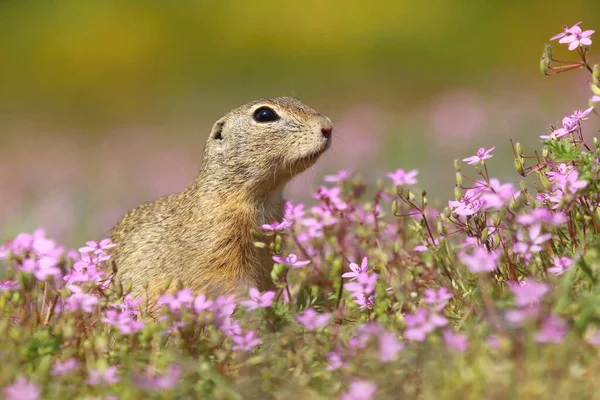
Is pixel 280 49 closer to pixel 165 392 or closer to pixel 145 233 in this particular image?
pixel 145 233

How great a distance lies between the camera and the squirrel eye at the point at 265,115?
19.5ft

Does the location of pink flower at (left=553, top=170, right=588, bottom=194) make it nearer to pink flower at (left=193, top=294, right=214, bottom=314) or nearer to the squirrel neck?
pink flower at (left=193, top=294, right=214, bottom=314)

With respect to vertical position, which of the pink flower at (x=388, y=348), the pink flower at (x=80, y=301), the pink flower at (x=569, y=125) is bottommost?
the pink flower at (x=388, y=348)

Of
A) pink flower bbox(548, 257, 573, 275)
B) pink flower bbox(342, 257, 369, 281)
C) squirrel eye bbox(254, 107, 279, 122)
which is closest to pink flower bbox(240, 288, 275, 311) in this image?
pink flower bbox(342, 257, 369, 281)

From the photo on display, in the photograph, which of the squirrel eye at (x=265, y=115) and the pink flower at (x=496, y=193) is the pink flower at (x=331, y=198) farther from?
the squirrel eye at (x=265, y=115)

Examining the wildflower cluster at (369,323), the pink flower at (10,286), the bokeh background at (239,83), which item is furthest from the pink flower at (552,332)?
the bokeh background at (239,83)

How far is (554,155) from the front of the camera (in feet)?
12.4

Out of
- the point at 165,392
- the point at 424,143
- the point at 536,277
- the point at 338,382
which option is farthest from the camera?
the point at 424,143

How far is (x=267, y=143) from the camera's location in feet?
19.1

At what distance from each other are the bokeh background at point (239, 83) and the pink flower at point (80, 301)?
18.4 feet

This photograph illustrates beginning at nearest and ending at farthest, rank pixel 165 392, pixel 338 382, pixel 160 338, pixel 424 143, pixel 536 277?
pixel 165 392
pixel 338 382
pixel 160 338
pixel 536 277
pixel 424 143

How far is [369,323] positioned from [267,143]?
2.37 meters

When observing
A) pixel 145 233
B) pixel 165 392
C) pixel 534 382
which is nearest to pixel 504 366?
pixel 534 382

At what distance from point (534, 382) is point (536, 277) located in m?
1.20
